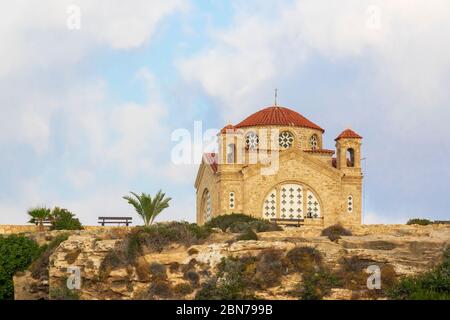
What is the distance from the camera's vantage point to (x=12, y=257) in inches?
2013

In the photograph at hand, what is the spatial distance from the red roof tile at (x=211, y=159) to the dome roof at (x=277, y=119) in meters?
2.48

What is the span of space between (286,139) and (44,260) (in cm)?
2158

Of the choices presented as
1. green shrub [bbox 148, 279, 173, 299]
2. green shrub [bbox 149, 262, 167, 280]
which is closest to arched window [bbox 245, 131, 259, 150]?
green shrub [bbox 149, 262, 167, 280]

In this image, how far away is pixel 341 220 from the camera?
63.4 meters

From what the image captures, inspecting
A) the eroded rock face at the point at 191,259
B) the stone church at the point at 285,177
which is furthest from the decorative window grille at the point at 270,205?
the eroded rock face at the point at 191,259

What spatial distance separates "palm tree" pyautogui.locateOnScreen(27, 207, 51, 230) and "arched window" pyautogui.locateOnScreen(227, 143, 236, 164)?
11.8 metres

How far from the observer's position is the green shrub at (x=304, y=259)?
44719 mm

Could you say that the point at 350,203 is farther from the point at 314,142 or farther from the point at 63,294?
the point at 63,294

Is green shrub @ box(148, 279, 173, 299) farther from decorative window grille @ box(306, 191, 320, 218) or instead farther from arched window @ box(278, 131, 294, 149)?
arched window @ box(278, 131, 294, 149)
